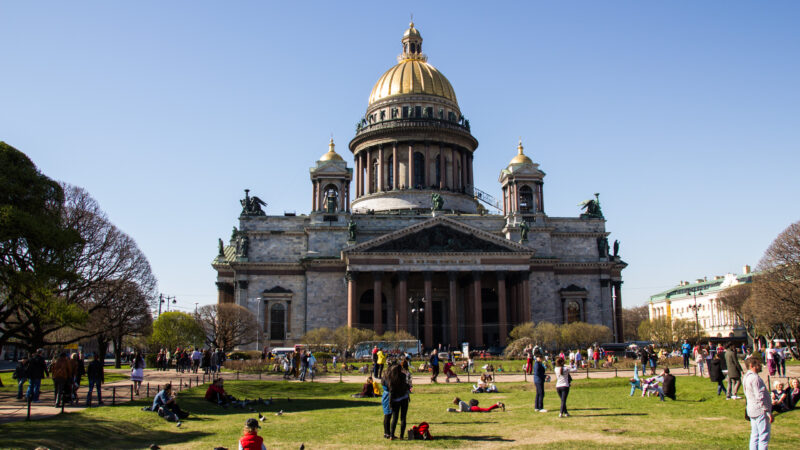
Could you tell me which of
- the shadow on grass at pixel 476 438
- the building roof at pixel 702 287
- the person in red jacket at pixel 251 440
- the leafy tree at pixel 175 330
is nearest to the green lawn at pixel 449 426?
the shadow on grass at pixel 476 438

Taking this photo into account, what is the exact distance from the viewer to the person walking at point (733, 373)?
22188 millimetres

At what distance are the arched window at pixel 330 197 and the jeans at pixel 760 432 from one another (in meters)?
62.4

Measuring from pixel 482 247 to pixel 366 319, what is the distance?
13960 millimetres

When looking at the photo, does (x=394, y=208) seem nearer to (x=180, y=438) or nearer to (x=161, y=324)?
(x=161, y=324)

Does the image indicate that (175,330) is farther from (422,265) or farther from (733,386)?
(733,386)

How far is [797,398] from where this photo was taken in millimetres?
20828

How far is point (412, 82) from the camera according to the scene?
8650 centimetres

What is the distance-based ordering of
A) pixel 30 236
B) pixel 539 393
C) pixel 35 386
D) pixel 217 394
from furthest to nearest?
pixel 30 236 → pixel 217 394 → pixel 35 386 → pixel 539 393

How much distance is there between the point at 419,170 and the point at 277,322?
2529cm

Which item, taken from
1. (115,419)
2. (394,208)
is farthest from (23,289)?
(394,208)

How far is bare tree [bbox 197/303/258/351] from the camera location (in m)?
63.1

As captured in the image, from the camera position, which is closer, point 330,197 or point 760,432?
point 760,432

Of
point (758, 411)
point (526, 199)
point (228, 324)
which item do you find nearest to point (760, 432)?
point (758, 411)

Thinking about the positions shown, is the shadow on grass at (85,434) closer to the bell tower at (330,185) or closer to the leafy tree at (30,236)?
the leafy tree at (30,236)
